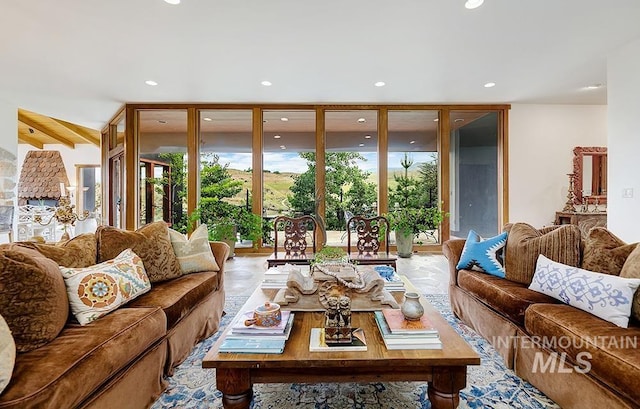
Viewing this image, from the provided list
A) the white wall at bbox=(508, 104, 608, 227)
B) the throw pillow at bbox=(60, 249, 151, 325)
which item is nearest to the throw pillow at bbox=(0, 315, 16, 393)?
the throw pillow at bbox=(60, 249, 151, 325)

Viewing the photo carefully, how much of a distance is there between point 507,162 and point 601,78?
1.80 metres

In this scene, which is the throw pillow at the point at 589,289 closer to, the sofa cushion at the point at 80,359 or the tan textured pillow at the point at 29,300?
the sofa cushion at the point at 80,359

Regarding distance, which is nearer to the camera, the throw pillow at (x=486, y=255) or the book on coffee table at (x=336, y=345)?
the book on coffee table at (x=336, y=345)

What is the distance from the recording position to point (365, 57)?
13.0 feet

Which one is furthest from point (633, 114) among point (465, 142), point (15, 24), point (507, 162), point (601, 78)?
point (15, 24)

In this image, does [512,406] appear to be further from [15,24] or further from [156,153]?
[156,153]

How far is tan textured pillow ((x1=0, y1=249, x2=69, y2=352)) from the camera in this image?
4.51 ft

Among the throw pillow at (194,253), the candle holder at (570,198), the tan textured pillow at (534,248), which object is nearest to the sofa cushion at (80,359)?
the throw pillow at (194,253)

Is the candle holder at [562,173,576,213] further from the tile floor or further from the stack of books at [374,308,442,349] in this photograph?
the stack of books at [374,308,442,349]

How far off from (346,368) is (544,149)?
6319 millimetres

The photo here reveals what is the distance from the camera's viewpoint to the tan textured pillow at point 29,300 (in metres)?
1.37

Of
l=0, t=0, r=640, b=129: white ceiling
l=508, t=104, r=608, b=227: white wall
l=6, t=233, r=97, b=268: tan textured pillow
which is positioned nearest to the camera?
l=6, t=233, r=97, b=268: tan textured pillow

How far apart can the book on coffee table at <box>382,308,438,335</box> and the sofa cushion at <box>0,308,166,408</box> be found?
1.28 metres

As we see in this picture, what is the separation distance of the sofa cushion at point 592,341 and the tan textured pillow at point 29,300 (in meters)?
2.43
